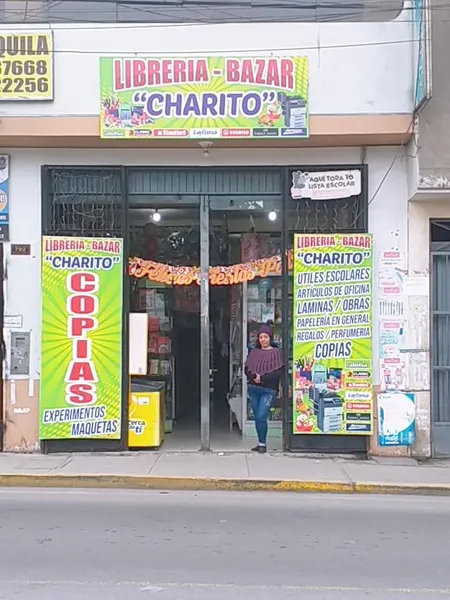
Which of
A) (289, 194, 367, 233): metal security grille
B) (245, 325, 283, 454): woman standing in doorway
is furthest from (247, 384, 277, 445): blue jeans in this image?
(289, 194, 367, 233): metal security grille

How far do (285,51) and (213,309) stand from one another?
4450 mm

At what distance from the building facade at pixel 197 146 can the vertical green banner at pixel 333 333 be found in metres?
0.22

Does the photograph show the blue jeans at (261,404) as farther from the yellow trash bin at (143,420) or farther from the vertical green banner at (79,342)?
the vertical green banner at (79,342)

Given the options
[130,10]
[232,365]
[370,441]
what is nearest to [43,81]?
[130,10]

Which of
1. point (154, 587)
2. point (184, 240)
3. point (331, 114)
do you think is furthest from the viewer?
point (184, 240)

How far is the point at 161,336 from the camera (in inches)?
494

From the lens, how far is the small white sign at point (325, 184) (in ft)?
35.6

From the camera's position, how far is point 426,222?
10867 millimetres

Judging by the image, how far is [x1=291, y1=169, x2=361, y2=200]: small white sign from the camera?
1084 cm

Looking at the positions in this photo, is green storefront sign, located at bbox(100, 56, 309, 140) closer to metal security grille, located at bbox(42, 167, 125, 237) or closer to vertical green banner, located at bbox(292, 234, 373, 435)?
metal security grille, located at bbox(42, 167, 125, 237)

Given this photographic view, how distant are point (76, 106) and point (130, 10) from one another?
1.56m

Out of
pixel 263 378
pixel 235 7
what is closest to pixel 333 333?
pixel 263 378

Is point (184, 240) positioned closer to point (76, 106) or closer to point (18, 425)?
point (76, 106)

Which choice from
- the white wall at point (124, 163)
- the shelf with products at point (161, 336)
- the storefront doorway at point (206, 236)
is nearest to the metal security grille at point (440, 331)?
the white wall at point (124, 163)
